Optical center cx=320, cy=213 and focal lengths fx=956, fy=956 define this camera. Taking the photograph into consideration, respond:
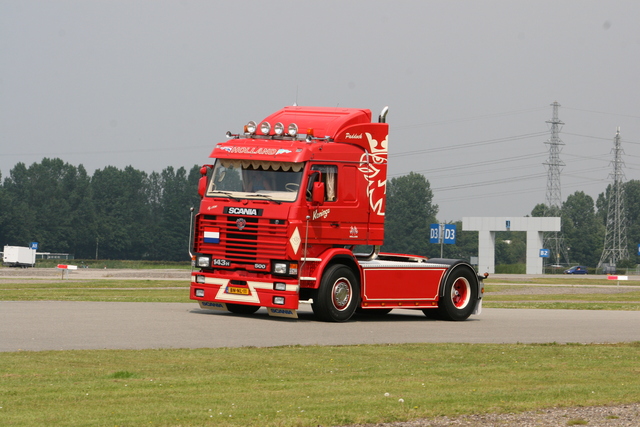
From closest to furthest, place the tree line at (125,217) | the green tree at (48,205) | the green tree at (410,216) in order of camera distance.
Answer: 1. the green tree at (48,205)
2. the tree line at (125,217)
3. the green tree at (410,216)

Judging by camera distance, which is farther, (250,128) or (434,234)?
(434,234)

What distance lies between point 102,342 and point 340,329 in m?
5.42

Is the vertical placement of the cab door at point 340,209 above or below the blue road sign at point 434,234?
below

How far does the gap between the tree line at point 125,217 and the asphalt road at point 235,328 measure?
124121 millimetres

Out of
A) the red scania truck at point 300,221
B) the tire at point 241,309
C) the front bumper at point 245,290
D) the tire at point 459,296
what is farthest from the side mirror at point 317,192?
the tire at point 459,296

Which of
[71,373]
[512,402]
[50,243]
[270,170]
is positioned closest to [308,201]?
[270,170]

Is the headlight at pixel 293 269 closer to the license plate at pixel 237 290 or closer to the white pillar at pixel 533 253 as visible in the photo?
the license plate at pixel 237 290

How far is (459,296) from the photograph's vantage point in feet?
74.2

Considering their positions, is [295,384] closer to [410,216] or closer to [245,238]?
[245,238]

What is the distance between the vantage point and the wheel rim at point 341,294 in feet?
65.4

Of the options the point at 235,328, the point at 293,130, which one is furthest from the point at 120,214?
the point at 235,328

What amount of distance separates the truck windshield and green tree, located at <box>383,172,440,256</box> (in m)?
132

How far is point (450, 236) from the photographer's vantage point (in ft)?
306

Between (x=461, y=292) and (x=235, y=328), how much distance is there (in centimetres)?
696
